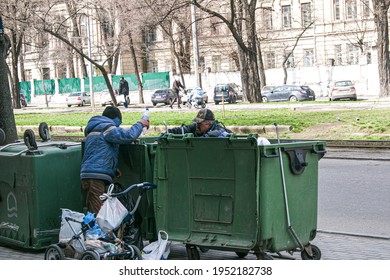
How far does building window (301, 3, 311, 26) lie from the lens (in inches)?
2660

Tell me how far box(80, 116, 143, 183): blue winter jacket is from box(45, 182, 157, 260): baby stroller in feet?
1.42

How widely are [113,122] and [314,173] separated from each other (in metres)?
2.17

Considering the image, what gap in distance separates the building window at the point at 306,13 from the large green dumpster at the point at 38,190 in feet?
198

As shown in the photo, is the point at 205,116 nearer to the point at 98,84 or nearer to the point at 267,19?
the point at 267,19

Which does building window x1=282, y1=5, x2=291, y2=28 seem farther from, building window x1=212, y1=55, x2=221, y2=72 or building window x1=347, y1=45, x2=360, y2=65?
building window x1=212, y1=55, x2=221, y2=72

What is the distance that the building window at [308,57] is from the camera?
2672 inches

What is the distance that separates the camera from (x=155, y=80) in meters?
67.4

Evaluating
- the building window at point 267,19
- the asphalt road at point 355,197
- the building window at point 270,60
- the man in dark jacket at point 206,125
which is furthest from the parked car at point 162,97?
the man in dark jacket at point 206,125

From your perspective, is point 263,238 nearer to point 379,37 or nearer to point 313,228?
point 313,228

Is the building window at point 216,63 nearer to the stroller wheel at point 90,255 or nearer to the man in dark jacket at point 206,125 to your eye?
the man in dark jacket at point 206,125

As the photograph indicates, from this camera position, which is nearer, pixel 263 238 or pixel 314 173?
pixel 263 238

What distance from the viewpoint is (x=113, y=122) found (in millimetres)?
8336

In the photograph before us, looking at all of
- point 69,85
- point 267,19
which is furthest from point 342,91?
point 69,85
